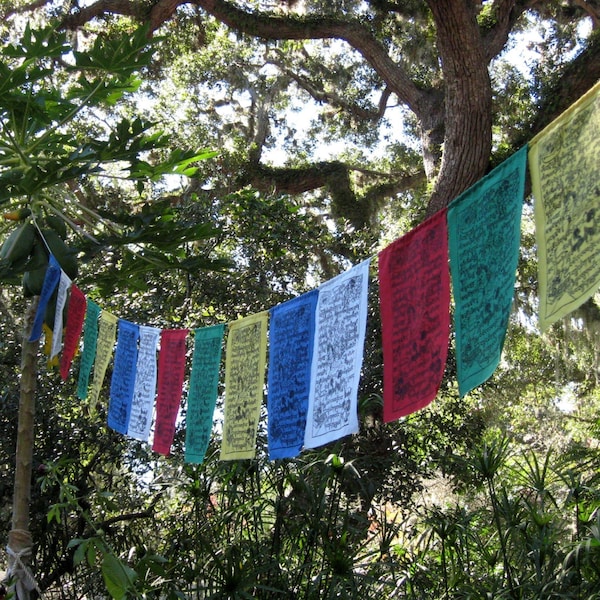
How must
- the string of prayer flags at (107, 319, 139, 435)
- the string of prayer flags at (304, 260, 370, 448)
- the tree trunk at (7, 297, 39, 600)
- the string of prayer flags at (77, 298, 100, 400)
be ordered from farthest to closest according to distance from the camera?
the string of prayer flags at (77, 298, 100, 400) → the string of prayer flags at (107, 319, 139, 435) → the tree trunk at (7, 297, 39, 600) → the string of prayer flags at (304, 260, 370, 448)

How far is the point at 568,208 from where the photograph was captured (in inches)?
78.2

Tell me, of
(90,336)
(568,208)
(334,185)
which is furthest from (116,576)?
(334,185)

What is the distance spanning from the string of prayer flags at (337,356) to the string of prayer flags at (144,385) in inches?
49.0

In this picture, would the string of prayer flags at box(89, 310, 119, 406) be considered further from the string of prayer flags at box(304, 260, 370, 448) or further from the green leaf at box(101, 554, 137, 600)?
the string of prayer flags at box(304, 260, 370, 448)

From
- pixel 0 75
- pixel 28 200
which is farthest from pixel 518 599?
pixel 0 75

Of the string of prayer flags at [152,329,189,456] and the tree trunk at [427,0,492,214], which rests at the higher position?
the tree trunk at [427,0,492,214]

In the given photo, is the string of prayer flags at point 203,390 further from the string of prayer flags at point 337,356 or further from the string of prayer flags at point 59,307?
the string of prayer flags at point 337,356

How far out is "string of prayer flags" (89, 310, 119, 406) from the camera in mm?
4074

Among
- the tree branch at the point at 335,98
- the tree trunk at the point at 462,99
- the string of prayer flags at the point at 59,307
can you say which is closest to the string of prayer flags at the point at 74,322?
the string of prayer flags at the point at 59,307

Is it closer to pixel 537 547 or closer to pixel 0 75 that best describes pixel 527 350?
pixel 537 547

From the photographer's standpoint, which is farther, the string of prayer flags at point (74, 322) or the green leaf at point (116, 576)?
the string of prayer flags at point (74, 322)

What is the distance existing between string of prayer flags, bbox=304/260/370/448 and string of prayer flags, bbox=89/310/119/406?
60.4 inches

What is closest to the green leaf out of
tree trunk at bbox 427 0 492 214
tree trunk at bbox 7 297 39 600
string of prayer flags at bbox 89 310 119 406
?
tree trunk at bbox 7 297 39 600

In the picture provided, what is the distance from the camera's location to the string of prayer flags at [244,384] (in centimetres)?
329
